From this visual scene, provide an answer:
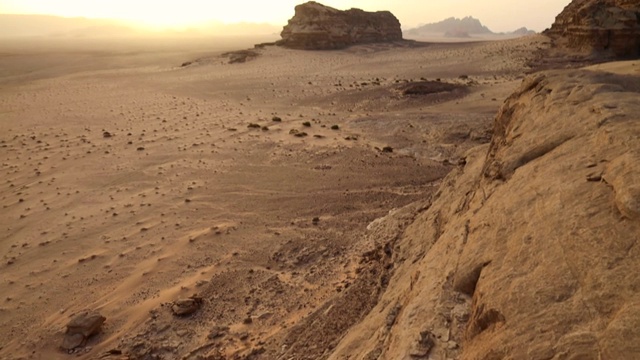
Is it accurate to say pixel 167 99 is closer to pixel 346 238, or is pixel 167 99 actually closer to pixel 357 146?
pixel 357 146

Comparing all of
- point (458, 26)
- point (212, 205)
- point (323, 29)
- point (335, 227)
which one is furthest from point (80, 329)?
point (458, 26)

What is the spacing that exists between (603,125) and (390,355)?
84.5 inches

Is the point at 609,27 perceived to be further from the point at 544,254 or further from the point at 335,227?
the point at 544,254

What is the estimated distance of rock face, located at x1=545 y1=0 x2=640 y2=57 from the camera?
19.7 metres

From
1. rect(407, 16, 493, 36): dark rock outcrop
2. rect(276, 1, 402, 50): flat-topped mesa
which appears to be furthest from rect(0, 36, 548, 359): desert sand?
rect(407, 16, 493, 36): dark rock outcrop

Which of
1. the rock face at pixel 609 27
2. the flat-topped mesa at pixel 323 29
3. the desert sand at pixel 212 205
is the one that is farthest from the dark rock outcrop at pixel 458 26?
the desert sand at pixel 212 205

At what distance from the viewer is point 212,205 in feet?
28.9

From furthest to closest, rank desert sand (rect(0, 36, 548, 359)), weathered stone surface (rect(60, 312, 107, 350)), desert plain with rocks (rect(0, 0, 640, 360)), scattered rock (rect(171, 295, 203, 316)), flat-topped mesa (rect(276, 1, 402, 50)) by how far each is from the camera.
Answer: flat-topped mesa (rect(276, 1, 402, 50)) → scattered rock (rect(171, 295, 203, 316)) → desert sand (rect(0, 36, 548, 359)) → weathered stone surface (rect(60, 312, 107, 350)) → desert plain with rocks (rect(0, 0, 640, 360))

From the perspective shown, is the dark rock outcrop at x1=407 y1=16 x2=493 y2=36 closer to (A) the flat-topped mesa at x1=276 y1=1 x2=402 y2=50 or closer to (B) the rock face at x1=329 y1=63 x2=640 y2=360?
(A) the flat-topped mesa at x1=276 y1=1 x2=402 y2=50

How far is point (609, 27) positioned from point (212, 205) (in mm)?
20139

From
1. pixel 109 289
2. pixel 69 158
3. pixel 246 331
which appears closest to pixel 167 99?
pixel 69 158

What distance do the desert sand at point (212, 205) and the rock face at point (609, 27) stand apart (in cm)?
465

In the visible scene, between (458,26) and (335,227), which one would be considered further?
(458,26)

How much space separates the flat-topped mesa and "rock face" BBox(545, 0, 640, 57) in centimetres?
1779
